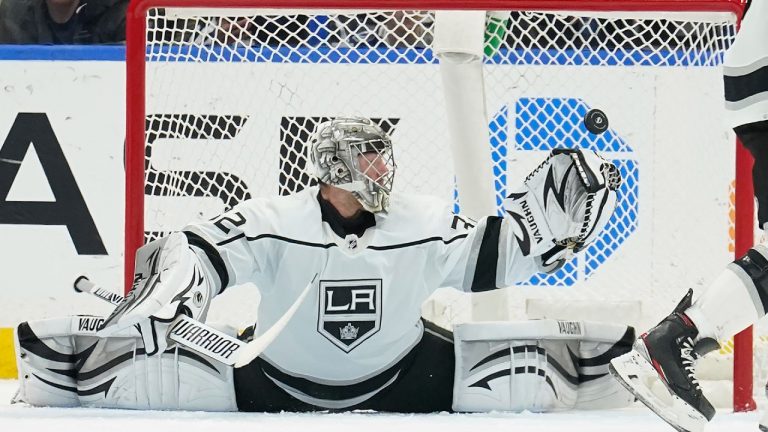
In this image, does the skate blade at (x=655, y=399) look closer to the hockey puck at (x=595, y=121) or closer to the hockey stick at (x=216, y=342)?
the hockey stick at (x=216, y=342)

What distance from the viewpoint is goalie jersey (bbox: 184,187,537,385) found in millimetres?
2801

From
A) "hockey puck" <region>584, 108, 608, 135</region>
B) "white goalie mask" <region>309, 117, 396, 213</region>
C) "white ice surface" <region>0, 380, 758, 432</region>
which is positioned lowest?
"white ice surface" <region>0, 380, 758, 432</region>

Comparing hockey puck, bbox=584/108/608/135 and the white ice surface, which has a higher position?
hockey puck, bbox=584/108/608/135

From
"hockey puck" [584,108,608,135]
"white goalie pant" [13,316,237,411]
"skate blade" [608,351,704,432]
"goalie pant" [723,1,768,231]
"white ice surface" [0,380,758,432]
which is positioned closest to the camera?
"skate blade" [608,351,704,432]

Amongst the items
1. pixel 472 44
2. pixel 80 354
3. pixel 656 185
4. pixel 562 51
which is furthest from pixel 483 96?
pixel 80 354

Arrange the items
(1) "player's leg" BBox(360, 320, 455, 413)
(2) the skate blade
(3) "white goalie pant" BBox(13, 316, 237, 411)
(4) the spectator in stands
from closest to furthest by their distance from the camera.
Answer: (2) the skate blade → (3) "white goalie pant" BBox(13, 316, 237, 411) → (1) "player's leg" BBox(360, 320, 455, 413) → (4) the spectator in stands

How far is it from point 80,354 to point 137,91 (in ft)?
2.21

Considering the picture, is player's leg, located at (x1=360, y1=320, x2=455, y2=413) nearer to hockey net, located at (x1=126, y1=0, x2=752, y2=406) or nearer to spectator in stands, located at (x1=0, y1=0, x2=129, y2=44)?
hockey net, located at (x1=126, y1=0, x2=752, y2=406)

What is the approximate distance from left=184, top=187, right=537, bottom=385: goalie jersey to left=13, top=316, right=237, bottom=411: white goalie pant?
16cm

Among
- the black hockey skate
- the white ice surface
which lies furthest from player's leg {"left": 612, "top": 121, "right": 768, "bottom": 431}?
the white ice surface

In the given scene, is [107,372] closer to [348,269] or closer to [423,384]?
[348,269]

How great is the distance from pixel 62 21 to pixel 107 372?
183cm

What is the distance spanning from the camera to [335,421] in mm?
2445

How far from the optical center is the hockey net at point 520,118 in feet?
12.2
